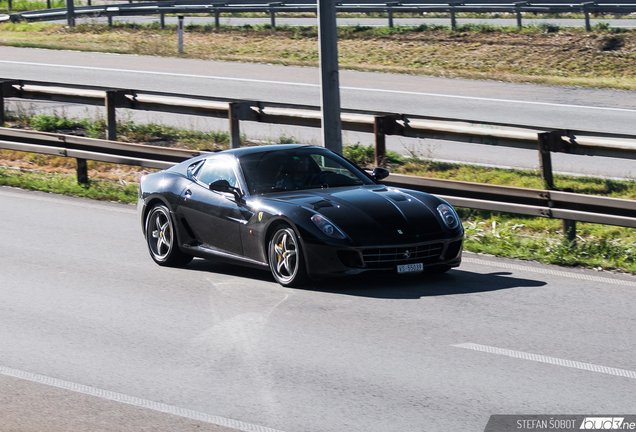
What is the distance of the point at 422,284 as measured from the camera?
928 centimetres

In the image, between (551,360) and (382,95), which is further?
(382,95)

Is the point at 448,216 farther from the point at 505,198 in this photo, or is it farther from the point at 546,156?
the point at 546,156

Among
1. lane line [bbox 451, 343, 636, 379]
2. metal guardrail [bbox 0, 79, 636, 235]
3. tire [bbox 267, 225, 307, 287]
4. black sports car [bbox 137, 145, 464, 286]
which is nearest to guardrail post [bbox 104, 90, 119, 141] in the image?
metal guardrail [bbox 0, 79, 636, 235]

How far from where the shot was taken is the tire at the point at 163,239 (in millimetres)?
Result: 10406

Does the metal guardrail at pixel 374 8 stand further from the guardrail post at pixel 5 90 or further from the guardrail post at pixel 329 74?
the guardrail post at pixel 329 74

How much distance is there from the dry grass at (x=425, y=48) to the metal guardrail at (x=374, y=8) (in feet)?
1.94

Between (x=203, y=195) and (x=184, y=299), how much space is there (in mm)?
1552

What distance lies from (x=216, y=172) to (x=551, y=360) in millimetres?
4611

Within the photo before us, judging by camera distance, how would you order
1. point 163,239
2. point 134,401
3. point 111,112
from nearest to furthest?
point 134,401
point 163,239
point 111,112

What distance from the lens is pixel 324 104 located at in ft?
40.9

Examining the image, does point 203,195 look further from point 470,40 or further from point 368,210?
point 470,40

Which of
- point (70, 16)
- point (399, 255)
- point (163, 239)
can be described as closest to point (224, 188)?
point (163, 239)

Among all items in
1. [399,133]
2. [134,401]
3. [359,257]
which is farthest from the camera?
[399,133]

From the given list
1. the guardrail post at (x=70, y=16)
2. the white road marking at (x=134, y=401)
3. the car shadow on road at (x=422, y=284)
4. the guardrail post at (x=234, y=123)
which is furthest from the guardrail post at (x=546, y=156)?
the guardrail post at (x=70, y=16)
